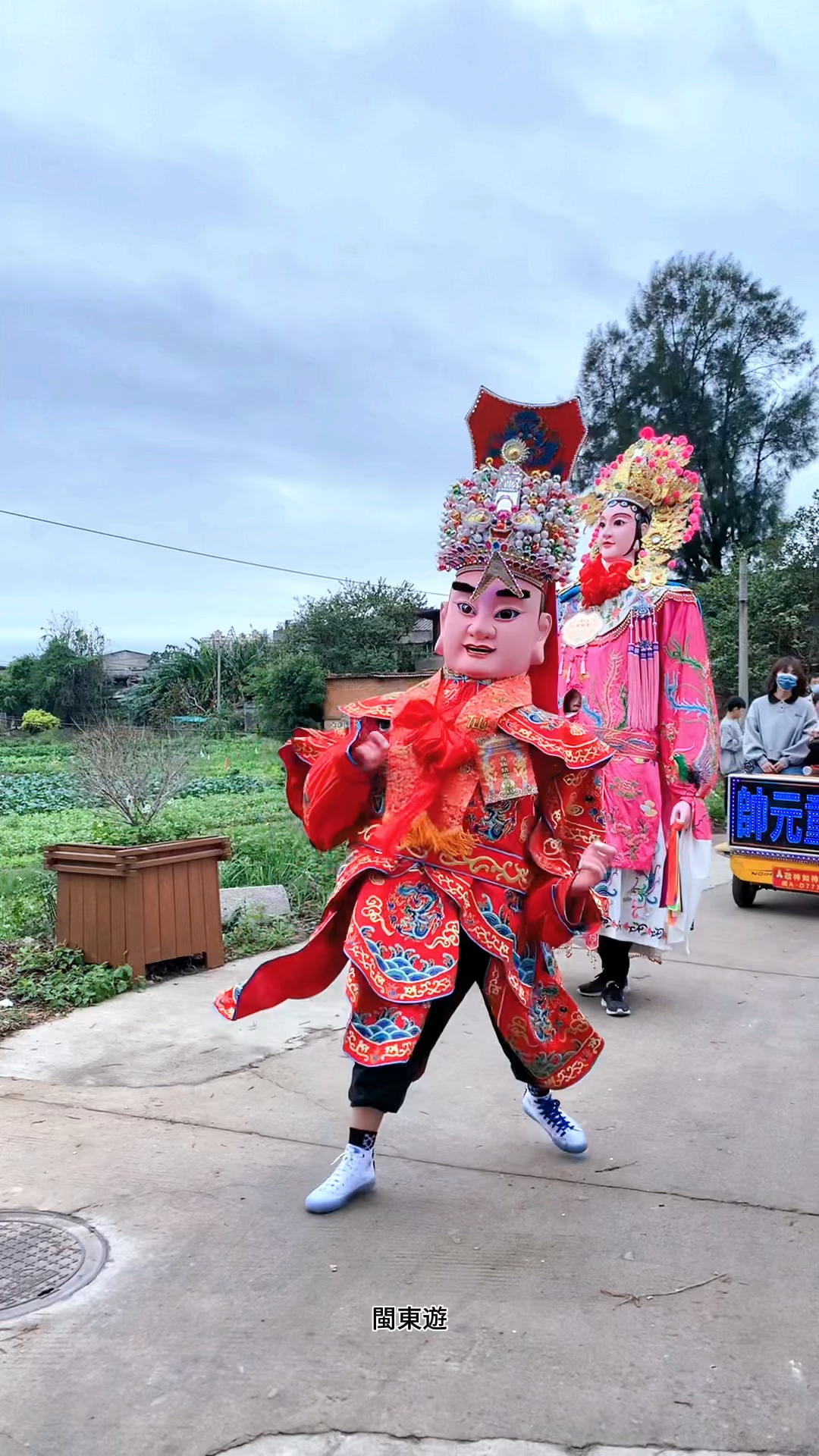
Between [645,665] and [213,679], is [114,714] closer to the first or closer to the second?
[213,679]

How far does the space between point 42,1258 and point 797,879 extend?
19.0 ft

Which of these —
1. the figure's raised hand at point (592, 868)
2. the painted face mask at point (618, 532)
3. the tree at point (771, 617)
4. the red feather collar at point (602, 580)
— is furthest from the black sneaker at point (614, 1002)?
the tree at point (771, 617)

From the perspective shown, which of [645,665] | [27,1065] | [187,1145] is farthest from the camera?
[645,665]

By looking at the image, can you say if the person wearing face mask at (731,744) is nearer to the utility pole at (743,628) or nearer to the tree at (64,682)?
the utility pole at (743,628)

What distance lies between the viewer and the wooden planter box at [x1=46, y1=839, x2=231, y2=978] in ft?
17.0

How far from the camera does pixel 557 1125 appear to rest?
11.2 ft

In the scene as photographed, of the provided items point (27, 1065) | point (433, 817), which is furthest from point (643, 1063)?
point (27, 1065)

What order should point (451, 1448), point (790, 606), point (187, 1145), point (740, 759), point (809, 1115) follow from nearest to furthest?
point (451, 1448) < point (187, 1145) < point (809, 1115) < point (740, 759) < point (790, 606)

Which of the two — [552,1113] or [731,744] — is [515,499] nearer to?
[552,1113]

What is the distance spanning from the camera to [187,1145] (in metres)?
3.46

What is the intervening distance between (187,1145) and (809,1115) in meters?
2.05

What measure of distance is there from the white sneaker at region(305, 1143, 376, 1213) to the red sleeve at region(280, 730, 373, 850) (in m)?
0.84

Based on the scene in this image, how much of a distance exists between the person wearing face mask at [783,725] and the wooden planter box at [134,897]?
171 inches

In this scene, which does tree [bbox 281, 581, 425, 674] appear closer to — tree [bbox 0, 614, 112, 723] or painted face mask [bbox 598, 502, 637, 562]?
tree [bbox 0, 614, 112, 723]
